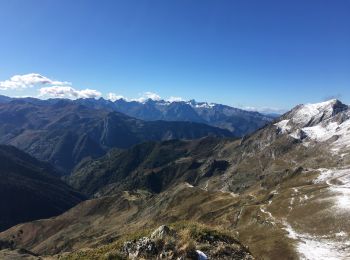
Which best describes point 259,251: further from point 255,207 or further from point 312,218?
point 255,207

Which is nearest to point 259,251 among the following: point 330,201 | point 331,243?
point 331,243

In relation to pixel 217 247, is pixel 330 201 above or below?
below

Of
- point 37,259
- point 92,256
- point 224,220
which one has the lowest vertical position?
point 224,220

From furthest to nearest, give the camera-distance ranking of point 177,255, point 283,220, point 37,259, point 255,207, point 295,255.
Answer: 1. point 255,207
2. point 283,220
3. point 295,255
4. point 37,259
5. point 177,255

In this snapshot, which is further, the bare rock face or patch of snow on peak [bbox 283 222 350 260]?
patch of snow on peak [bbox 283 222 350 260]

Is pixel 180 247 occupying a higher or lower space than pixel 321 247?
higher

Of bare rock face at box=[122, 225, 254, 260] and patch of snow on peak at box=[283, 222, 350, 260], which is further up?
bare rock face at box=[122, 225, 254, 260]

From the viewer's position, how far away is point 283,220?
126312 millimetres

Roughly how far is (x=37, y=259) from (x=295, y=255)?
204 feet

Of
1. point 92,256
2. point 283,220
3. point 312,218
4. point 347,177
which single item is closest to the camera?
point 92,256

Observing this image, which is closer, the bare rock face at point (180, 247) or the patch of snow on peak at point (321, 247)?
the bare rock face at point (180, 247)

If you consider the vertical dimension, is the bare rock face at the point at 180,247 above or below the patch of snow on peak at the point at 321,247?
above

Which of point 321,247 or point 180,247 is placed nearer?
point 180,247

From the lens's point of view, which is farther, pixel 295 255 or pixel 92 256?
pixel 295 255
